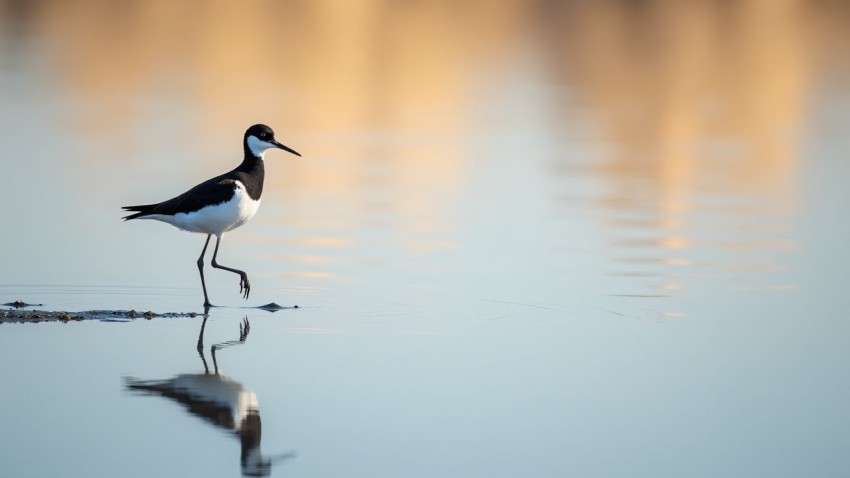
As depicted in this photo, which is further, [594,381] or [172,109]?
[172,109]

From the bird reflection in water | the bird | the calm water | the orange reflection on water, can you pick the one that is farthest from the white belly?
the bird reflection in water

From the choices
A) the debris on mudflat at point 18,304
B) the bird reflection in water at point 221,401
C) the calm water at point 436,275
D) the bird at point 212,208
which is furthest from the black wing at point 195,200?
the bird reflection in water at point 221,401

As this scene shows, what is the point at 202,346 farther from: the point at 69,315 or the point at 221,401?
the point at 221,401

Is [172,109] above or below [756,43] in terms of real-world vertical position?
below

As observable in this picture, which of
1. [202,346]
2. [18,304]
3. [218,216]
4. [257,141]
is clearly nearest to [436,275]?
[218,216]

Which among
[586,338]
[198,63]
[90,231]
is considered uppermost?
[198,63]

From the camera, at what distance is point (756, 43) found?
30312 millimetres

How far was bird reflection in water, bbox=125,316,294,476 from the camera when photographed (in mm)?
6258

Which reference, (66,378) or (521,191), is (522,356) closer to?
(66,378)

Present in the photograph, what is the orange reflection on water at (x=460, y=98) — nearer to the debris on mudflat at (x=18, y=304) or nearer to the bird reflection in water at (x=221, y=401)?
the debris on mudflat at (x=18, y=304)

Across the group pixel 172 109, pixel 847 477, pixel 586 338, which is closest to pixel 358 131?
pixel 172 109

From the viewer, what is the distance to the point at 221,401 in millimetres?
7020

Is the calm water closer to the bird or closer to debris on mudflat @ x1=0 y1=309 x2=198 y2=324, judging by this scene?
debris on mudflat @ x1=0 y1=309 x2=198 y2=324

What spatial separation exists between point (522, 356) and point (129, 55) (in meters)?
18.7
